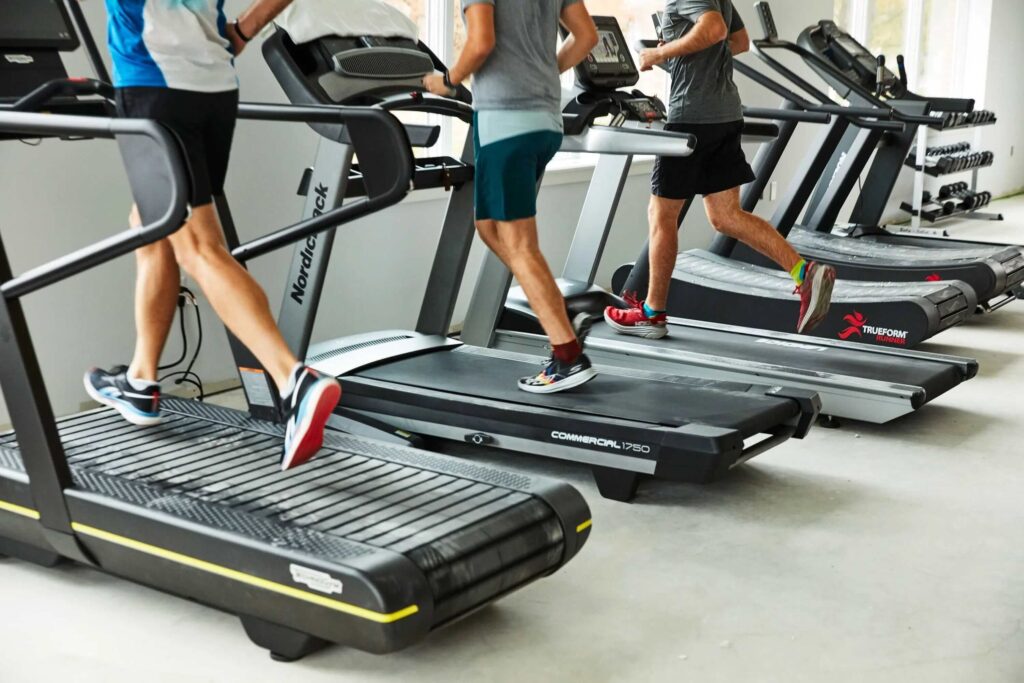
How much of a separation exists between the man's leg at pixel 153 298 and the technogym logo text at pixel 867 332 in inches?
122

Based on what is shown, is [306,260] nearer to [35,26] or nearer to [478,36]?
[478,36]

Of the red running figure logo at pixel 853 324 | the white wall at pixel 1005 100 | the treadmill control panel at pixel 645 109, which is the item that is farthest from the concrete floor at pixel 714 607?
the white wall at pixel 1005 100

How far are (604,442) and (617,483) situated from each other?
0.13 metres

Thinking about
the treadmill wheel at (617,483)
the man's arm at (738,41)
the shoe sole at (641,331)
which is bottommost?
the shoe sole at (641,331)

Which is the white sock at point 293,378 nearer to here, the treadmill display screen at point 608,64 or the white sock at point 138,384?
the white sock at point 138,384

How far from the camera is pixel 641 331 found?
483cm

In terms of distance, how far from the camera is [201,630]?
2623 mm

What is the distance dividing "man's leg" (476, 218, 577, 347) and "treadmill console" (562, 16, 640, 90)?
3.81 feet

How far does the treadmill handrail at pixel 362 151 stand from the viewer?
289cm

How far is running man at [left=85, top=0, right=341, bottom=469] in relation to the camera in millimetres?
2570

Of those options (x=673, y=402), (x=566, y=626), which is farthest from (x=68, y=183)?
(x=566, y=626)

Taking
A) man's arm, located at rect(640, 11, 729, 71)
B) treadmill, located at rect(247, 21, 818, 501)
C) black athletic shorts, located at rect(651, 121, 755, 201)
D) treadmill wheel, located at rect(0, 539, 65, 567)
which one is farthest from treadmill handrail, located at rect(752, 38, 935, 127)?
treadmill wheel, located at rect(0, 539, 65, 567)

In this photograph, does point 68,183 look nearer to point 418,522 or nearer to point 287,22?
point 287,22

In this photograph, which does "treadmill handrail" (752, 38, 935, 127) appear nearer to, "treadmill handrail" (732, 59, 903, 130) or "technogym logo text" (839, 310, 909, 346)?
"treadmill handrail" (732, 59, 903, 130)
